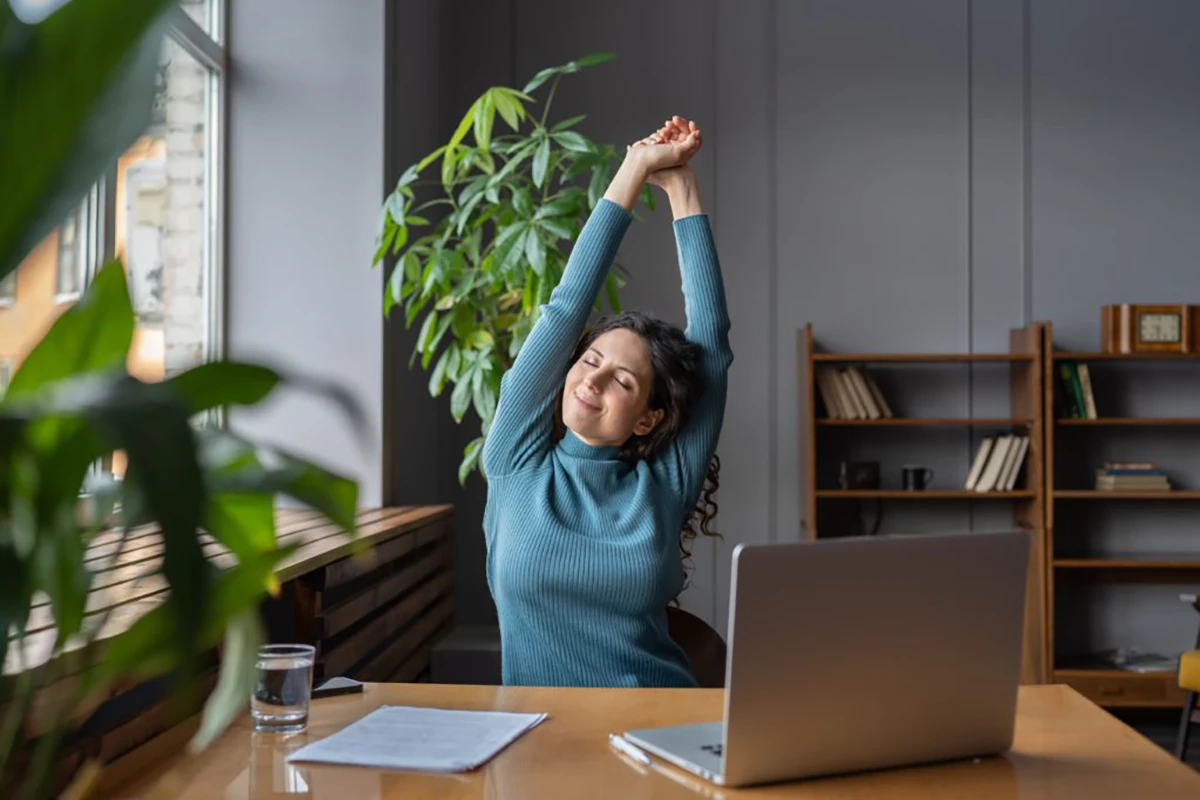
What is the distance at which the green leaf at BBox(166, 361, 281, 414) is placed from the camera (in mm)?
500

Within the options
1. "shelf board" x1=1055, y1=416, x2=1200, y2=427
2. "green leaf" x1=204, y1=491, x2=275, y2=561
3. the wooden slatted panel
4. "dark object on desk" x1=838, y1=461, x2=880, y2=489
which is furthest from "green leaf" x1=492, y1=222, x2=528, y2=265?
"green leaf" x1=204, y1=491, x2=275, y2=561

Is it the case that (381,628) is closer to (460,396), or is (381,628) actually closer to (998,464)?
(460,396)

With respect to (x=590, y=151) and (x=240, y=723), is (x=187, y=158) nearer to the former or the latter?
(x=590, y=151)

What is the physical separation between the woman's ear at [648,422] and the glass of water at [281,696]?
827mm

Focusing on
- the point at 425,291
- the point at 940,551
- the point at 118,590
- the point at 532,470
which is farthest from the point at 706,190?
the point at 940,551

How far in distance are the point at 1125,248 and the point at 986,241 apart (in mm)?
574

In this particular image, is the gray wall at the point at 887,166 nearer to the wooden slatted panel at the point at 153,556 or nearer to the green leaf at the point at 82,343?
the wooden slatted panel at the point at 153,556

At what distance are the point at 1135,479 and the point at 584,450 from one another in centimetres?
356

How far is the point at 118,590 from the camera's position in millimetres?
1880

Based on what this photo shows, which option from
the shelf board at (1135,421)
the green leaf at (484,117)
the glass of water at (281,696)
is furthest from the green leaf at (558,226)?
the shelf board at (1135,421)

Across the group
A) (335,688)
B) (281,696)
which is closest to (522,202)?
(335,688)

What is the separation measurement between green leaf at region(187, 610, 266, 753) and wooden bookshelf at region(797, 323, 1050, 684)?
4.43m

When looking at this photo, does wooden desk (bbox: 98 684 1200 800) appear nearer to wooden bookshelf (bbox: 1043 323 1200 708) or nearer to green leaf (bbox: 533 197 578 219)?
green leaf (bbox: 533 197 578 219)

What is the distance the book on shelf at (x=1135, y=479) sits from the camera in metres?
4.92
